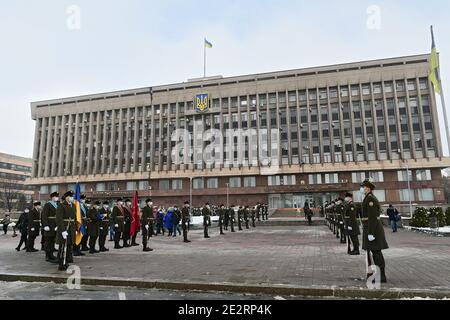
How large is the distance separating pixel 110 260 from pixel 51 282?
2905 mm

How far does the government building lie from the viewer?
56188 mm

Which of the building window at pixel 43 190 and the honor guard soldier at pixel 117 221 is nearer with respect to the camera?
the honor guard soldier at pixel 117 221

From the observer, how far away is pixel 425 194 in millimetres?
54531

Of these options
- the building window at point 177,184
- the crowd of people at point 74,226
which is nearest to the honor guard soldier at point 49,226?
the crowd of people at point 74,226

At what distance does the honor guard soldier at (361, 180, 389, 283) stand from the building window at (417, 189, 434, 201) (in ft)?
183

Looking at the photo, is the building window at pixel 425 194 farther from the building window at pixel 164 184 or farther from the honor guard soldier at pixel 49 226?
the honor guard soldier at pixel 49 226

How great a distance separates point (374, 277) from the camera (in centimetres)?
668

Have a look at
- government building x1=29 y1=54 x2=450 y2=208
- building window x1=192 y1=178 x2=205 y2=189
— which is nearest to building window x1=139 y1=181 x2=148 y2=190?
government building x1=29 y1=54 x2=450 y2=208

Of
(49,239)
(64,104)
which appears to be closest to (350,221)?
(49,239)

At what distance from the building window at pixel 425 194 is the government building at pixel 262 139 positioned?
0.47ft

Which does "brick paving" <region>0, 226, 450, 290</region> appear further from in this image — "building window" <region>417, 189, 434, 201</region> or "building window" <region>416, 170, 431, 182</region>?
"building window" <region>416, 170, 431, 182</region>

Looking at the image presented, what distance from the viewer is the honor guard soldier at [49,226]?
1045 cm
